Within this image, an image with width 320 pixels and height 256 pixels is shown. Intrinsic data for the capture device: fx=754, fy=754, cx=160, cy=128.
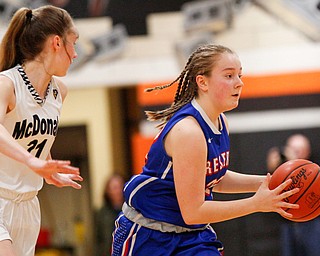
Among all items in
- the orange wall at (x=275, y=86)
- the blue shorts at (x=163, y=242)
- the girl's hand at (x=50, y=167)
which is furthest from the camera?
the orange wall at (x=275, y=86)

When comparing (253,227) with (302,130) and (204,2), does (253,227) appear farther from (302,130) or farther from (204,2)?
(204,2)

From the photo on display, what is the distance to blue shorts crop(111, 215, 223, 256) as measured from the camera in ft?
12.6

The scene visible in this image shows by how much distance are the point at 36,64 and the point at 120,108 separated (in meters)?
6.60

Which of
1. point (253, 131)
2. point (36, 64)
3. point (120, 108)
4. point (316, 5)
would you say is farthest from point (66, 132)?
point (36, 64)

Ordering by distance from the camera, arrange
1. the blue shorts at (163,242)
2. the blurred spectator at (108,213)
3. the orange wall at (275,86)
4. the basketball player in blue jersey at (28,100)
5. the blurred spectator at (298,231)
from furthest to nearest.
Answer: the orange wall at (275,86), the blurred spectator at (108,213), the blurred spectator at (298,231), the basketball player in blue jersey at (28,100), the blue shorts at (163,242)

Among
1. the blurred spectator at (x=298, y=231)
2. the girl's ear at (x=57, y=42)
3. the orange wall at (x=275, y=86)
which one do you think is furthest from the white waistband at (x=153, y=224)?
the orange wall at (x=275, y=86)

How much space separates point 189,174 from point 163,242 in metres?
0.42

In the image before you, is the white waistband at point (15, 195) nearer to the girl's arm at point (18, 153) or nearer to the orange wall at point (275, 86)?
the girl's arm at point (18, 153)

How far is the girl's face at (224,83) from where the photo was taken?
3.85 m

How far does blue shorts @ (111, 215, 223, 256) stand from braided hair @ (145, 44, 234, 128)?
1.88 ft

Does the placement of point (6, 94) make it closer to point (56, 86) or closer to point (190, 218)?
point (56, 86)

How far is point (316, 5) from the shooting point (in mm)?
8828

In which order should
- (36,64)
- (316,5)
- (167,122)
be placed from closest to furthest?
(167,122)
(36,64)
(316,5)

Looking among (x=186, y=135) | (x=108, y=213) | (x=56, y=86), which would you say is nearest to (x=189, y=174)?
(x=186, y=135)
